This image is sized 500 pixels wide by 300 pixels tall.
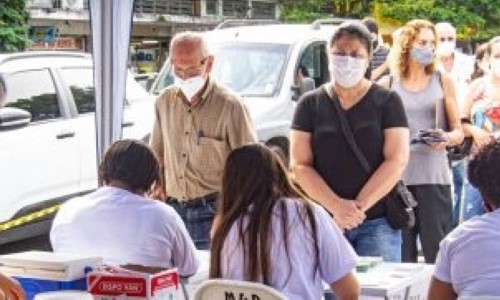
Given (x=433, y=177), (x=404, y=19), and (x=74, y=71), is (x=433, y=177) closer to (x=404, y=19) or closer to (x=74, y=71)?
(x=74, y=71)

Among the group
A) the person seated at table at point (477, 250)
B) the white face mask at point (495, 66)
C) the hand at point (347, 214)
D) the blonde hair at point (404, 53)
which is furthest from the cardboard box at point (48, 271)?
the white face mask at point (495, 66)

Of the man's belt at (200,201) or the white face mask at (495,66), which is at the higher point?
the white face mask at (495,66)

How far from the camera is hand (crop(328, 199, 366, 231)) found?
14.7 ft

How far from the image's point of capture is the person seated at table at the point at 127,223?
3.74 meters

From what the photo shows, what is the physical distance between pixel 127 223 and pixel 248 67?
5712 mm

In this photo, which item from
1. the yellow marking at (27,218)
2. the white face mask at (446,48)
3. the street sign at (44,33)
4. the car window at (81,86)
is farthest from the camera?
the street sign at (44,33)

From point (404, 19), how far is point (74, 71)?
1718cm

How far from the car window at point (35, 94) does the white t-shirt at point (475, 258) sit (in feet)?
15.7

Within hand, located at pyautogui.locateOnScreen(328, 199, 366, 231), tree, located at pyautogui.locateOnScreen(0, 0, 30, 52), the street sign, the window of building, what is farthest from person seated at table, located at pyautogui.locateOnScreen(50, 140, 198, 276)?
the window of building

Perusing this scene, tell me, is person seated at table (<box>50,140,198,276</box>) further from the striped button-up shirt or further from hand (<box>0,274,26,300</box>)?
the striped button-up shirt

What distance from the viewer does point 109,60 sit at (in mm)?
5199

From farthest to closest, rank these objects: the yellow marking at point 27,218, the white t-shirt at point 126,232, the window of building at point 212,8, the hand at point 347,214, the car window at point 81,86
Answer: the window of building at point 212,8
the car window at point 81,86
the yellow marking at point 27,218
the hand at point 347,214
the white t-shirt at point 126,232

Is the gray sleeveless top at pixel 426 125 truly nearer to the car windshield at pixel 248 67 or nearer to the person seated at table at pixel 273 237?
the person seated at table at pixel 273 237


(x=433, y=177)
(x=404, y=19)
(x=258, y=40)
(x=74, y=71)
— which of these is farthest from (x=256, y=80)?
(x=404, y=19)
